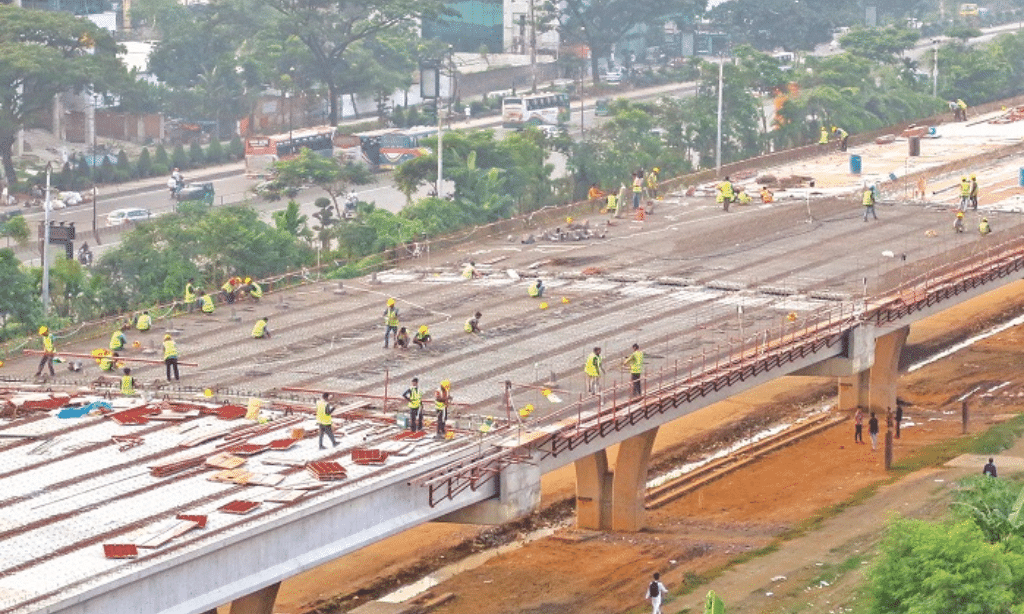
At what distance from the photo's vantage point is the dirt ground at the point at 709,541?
59.8m

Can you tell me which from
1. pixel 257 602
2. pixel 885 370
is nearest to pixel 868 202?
pixel 885 370

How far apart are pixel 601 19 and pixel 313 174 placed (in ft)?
216

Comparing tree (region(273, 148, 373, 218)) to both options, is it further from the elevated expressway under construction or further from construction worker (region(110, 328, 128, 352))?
construction worker (region(110, 328, 128, 352))

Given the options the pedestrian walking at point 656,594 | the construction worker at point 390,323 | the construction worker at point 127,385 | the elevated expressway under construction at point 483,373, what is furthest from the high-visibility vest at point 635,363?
the construction worker at point 127,385

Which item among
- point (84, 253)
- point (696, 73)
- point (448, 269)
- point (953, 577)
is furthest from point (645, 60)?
point (953, 577)

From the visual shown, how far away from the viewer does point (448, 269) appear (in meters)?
83.1

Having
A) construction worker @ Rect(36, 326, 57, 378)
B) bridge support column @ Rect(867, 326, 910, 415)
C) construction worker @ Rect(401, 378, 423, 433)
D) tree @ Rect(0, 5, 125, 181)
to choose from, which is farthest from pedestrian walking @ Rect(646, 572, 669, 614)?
tree @ Rect(0, 5, 125, 181)

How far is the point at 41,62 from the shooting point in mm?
126812

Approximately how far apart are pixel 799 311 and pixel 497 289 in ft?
33.7

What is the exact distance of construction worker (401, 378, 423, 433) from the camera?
56.3 metres

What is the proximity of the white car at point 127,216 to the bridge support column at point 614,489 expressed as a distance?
53.4m

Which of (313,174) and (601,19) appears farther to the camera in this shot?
(601,19)

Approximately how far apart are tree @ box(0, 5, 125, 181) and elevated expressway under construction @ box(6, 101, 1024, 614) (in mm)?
40357

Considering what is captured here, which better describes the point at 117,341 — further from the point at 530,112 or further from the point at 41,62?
the point at 530,112
